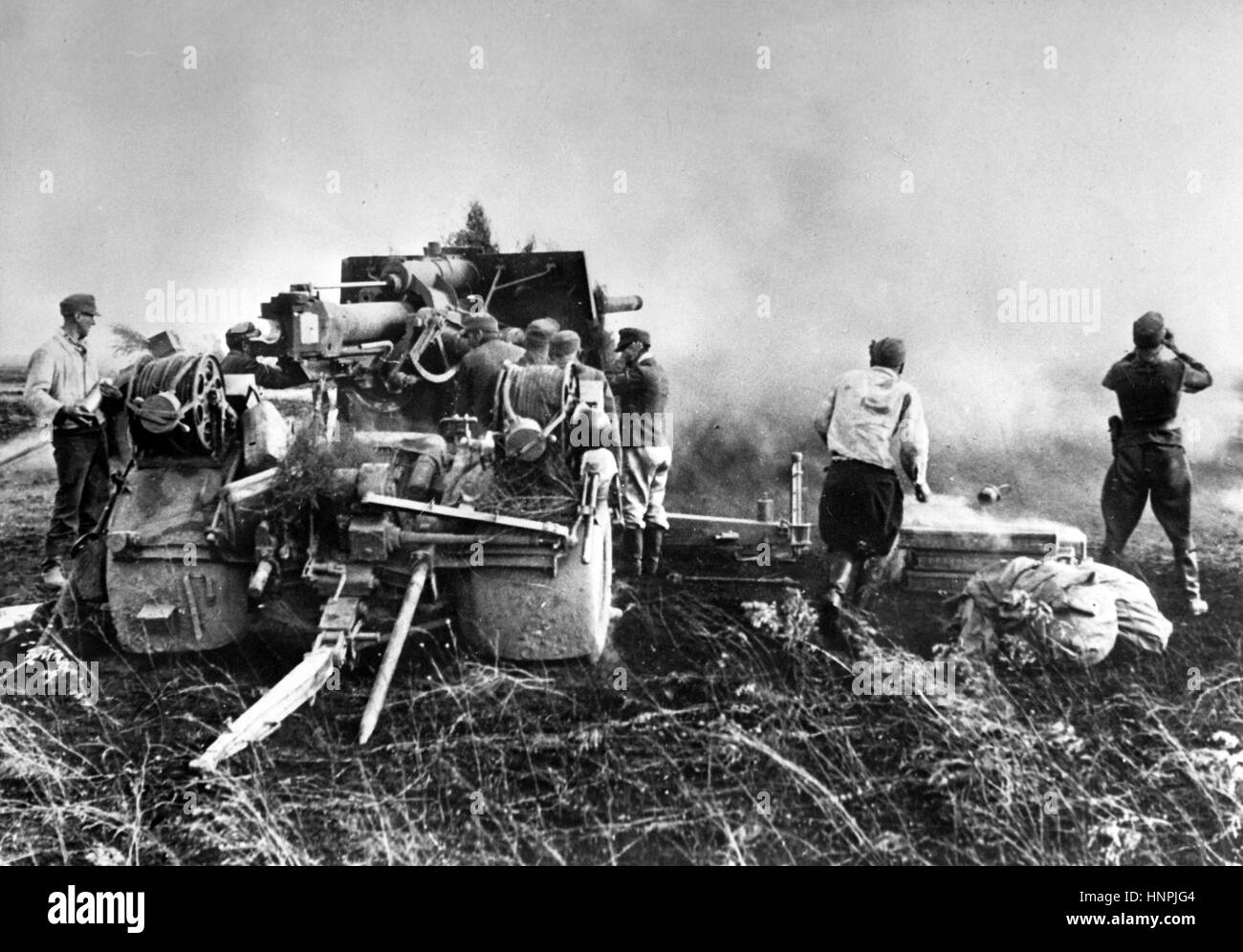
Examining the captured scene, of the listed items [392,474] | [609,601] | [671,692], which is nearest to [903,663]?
[671,692]

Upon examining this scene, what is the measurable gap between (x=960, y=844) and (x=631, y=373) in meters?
2.58

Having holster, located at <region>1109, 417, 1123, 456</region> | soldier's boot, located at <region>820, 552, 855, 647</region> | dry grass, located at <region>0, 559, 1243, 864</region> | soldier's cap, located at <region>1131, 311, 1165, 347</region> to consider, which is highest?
soldier's cap, located at <region>1131, 311, 1165, 347</region>

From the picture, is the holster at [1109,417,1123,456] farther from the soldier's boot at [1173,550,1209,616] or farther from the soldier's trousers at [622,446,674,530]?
the soldier's trousers at [622,446,674,530]

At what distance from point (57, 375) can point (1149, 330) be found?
176 inches

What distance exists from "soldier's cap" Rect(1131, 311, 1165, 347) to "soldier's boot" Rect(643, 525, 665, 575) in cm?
215

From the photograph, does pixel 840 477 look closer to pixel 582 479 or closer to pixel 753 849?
pixel 582 479

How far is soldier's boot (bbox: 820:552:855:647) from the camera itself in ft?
14.1

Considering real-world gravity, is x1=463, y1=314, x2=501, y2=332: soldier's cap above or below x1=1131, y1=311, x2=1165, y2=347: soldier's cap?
above

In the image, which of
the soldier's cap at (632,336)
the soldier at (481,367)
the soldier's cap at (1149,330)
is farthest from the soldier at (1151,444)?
the soldier at (481,367)

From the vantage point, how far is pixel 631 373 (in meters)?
5.25

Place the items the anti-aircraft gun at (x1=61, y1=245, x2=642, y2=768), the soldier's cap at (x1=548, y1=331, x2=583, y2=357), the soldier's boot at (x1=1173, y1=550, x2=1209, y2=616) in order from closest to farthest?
the anti-aircraft gun at (x1=61, y1=245, x2=642, y2=768) → the soldier's boot at (x1=1173, y1=550, x2=1209, y2=616) → the soldier's cap at (x1=548, y1=331, x2=583, y2=357)

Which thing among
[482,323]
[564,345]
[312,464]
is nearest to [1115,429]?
[564,345]

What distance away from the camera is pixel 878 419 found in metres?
4.47

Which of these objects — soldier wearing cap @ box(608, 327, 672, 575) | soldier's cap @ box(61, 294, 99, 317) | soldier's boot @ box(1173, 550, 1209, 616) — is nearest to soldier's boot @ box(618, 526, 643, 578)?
soldier wearing cap @ box(608, 327, 672, 575)
